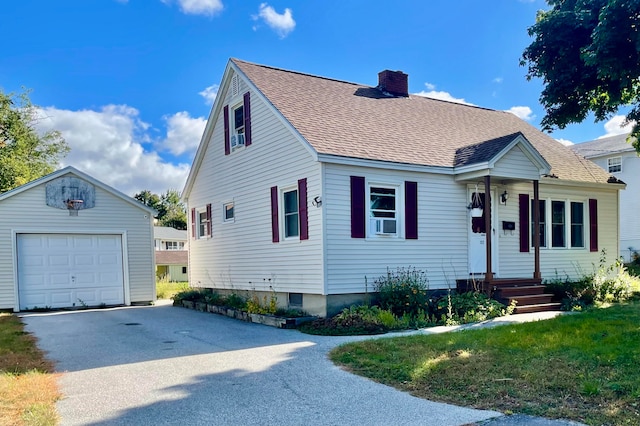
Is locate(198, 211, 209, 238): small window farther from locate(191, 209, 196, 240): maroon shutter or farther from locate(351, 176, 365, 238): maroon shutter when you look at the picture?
locate(351, 176, 365, 238): maroon shutter

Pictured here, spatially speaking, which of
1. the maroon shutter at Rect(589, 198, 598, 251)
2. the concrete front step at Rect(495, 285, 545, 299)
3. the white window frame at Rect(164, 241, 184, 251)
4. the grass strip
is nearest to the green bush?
the concrete front step at Rect(495, 285, 545, 299)

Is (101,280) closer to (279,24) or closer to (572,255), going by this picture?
→ (279,24)

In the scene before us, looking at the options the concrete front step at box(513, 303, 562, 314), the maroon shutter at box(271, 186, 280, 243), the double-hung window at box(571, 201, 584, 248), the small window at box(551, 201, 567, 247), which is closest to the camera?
the concrete front step at box(513, 303, 562, 314)

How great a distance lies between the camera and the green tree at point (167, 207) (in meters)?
63.6

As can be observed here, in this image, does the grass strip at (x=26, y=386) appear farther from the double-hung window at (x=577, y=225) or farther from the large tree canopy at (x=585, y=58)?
the double-hung window at (x=577, y=225)

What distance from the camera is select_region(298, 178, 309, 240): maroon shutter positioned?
11500 mm

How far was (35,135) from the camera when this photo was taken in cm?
3328

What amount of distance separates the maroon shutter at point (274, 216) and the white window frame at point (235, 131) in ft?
8.16

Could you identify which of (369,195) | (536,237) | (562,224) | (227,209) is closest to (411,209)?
(369,195)

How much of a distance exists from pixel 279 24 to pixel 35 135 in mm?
25296

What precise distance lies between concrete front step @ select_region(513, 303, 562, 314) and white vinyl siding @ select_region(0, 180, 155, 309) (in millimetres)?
11590

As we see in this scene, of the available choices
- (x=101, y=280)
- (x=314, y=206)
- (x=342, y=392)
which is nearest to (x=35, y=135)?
(x=101, y=280)

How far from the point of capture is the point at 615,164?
29.3 metres

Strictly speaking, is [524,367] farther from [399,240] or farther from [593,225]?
[593,225]
